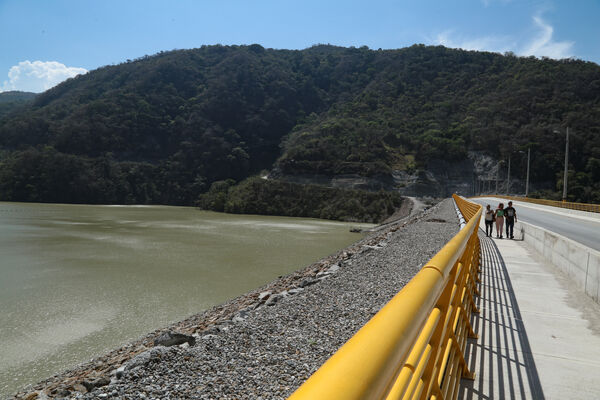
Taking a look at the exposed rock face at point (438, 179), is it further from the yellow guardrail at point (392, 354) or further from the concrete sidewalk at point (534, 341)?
the yellow guardrail at point (392, 354)

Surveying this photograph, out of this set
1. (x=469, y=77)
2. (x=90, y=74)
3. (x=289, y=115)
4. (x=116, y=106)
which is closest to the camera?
(x=116, y=106)

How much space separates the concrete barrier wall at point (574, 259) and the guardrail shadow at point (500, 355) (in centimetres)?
111

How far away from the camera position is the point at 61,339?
29.8ft

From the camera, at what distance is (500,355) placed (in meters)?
3.64

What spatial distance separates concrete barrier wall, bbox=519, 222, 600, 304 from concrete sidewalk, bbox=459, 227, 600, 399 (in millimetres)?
181

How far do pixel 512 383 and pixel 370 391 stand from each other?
10.1ft

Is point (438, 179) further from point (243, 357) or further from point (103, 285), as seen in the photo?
point (243, 357)

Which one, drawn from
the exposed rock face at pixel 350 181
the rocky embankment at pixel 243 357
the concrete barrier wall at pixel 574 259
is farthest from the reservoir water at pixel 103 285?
the exposed rock face at pixel 350 181

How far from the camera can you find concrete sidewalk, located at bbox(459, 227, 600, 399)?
3.05m

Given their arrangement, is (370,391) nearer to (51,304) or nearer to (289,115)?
(51,304)

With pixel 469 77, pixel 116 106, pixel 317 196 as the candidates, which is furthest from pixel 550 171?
pixel 116 106

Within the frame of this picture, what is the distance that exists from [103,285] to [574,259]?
48.8ft

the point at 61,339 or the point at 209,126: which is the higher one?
the point at 209,126

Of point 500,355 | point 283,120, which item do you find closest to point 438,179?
point 283,120
